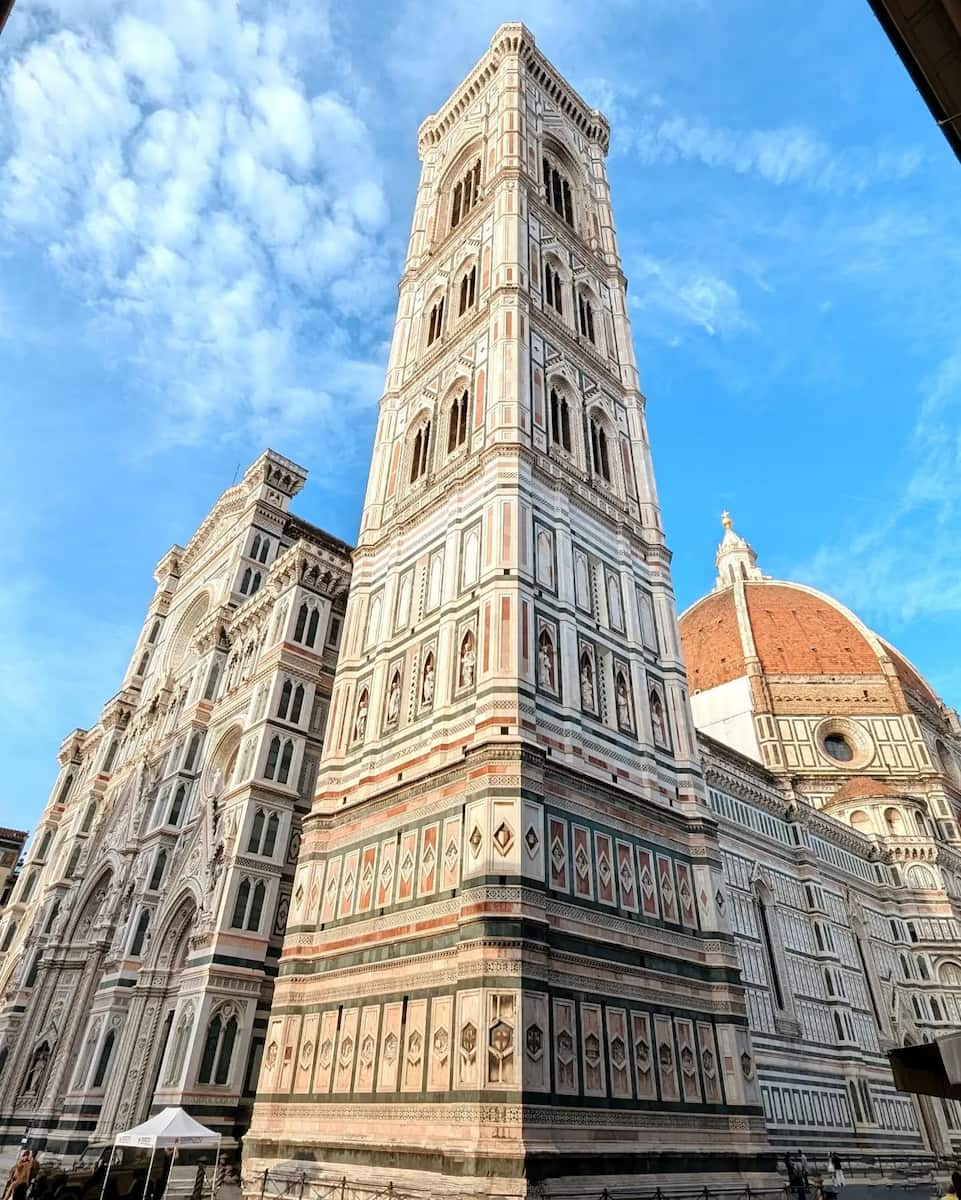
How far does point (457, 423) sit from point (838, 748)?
41727mm

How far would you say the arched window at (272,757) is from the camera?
21578 millimetres

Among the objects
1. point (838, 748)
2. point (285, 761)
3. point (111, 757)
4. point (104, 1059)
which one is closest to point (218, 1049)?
point (104, 1059)

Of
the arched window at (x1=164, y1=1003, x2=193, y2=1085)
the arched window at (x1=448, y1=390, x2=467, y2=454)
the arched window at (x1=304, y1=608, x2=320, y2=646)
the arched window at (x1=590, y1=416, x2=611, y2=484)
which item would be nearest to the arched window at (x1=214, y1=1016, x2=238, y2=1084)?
the arched window at (x1=164, y1=1003, x2=193, y2=1085)

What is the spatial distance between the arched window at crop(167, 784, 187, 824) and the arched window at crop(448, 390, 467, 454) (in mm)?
13750

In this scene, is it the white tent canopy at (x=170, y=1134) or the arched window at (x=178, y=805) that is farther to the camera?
the arched window at (x=178, y=805)

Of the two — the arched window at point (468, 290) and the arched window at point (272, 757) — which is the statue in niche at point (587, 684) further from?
the arched window at point (468, 290)

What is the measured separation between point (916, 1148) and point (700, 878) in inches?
972

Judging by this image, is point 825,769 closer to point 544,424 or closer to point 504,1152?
point 544,424

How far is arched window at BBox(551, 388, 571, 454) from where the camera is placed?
21.8 m

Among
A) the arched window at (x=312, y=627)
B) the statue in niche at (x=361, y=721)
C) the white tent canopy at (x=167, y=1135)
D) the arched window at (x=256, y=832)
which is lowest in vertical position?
the white tent canopy at (x=167, y=1135)

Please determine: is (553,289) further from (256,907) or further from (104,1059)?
(104,1059)

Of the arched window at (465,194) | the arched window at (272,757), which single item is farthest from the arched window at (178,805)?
the arched window at (465,194)

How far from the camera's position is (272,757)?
21.9 meters

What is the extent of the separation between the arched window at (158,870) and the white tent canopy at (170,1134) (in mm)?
11178
